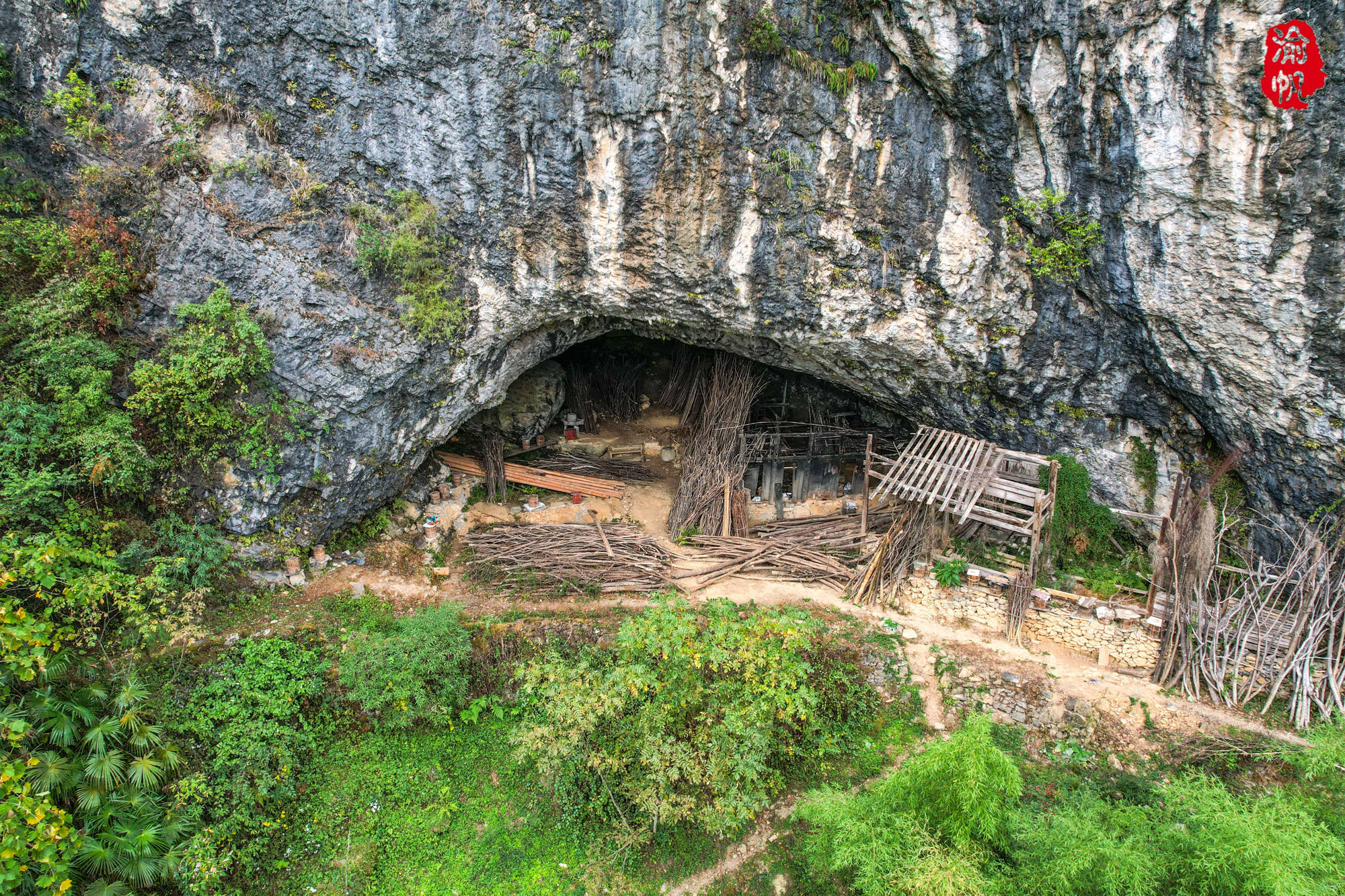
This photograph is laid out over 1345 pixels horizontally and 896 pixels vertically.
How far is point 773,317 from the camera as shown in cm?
1083

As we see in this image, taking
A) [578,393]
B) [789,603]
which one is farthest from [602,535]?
[578,393]

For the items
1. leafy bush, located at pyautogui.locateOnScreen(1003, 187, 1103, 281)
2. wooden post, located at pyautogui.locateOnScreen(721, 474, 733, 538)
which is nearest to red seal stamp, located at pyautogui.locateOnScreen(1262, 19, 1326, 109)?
leafy bush, located at pyautogui.locateOnScreen(1003, 187, 1103, 281)

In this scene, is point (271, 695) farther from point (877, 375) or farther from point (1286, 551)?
point (1286, 551)

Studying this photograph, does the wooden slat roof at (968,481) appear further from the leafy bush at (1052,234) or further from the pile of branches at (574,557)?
the pile of branches at (574,557)

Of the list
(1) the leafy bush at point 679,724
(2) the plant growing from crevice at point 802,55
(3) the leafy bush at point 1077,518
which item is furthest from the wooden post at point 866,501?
(2) the plant growing from crevice at point 802,55

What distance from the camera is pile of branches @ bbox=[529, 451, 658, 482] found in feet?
46.7

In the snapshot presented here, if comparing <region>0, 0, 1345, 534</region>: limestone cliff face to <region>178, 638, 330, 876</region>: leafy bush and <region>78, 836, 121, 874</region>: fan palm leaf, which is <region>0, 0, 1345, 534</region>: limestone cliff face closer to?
<region>178, 638, 330, 876</region>: leafy bush

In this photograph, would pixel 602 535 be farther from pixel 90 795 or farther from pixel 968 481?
pixel 90 795

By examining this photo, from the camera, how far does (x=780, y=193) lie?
31.1 feet

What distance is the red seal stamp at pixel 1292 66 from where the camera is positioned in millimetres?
6688

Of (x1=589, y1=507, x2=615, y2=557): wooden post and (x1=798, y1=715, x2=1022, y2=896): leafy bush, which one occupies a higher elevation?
(x1=589, y1=507, x2=615, y2=557): wooden post

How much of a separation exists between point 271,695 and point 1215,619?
493 inches

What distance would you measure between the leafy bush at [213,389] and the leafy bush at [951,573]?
9.83 m

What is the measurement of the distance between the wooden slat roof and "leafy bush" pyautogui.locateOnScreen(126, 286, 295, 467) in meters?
9.10
